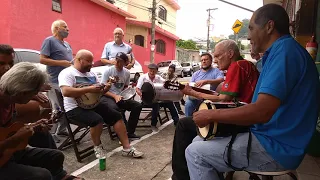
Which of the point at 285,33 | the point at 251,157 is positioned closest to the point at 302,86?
the point at 285,33

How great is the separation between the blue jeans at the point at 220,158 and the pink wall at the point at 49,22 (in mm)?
10288

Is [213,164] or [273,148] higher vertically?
[273,148]

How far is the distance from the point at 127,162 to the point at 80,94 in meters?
1.07

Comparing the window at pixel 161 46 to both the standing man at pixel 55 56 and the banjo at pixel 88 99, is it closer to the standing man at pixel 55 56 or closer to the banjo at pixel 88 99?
the standing man at pixel 55 56

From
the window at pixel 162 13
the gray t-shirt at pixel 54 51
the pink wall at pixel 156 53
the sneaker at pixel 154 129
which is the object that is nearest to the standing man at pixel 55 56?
the gray t-shirt at pixel 54 51

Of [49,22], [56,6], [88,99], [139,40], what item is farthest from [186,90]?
[139,40]

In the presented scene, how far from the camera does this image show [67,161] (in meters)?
3.66

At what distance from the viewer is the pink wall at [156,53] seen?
2100 cm

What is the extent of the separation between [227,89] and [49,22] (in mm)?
11435

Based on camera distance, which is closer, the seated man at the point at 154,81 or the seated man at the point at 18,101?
the seated man at the point at 18,101

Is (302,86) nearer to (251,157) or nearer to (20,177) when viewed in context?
(251,157)

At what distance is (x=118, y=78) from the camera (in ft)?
15.3

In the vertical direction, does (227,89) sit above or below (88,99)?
above

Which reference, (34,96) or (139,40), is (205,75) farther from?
(139,40)
